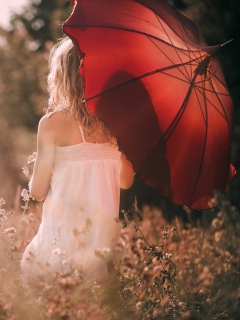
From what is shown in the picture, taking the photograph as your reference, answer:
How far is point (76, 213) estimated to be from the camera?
3201mm

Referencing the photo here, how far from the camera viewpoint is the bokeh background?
6789 millimetres

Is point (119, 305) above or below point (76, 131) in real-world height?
below

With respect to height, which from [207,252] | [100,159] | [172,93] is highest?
[172,93]

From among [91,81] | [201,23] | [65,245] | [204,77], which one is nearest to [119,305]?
[65,245]

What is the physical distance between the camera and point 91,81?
10.5 feet

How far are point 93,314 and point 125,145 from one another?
1.01 m

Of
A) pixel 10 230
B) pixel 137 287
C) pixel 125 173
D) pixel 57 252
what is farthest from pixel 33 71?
pixel 57 252

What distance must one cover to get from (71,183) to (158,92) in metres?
0.81

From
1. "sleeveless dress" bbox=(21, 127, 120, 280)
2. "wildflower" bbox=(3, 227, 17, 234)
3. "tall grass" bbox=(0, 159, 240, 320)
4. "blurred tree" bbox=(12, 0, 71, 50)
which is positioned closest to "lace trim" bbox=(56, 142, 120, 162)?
"sleeveless dress" bbox=(21, 127, 120, 280)

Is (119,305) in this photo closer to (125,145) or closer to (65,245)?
(65,245)

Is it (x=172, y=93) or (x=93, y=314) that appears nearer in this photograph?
(x=93, y=314)

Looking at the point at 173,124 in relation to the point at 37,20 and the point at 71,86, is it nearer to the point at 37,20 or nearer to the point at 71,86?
the point at 71,86

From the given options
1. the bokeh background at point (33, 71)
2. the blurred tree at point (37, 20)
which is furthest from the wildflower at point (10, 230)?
the blurred tree at point (37, 20)

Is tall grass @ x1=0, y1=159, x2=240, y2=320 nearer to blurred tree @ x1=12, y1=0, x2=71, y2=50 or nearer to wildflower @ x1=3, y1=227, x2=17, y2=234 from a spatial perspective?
wildflower @ x1=3, y1=227, x2=17, y2=234
